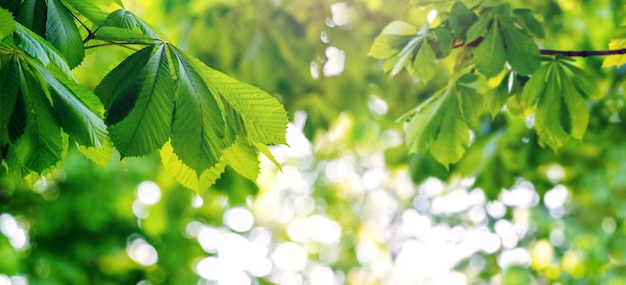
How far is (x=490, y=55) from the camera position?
4.08 ft

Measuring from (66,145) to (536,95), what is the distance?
3.02ft

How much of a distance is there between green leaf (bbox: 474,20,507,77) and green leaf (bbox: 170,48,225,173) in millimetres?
644

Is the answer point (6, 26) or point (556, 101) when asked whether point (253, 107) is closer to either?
point (6, 26)

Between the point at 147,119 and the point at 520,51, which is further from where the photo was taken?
the point at 520,51

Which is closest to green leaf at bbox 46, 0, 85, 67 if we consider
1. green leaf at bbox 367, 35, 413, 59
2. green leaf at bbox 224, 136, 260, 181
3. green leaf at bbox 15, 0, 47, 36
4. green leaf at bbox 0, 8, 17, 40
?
green leaf at bbox 15, 0, 47, 36

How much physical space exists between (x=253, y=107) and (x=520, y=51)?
66 centimetres

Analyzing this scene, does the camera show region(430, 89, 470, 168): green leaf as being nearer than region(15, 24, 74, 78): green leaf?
No

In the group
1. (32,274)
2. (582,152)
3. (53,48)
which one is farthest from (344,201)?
(53,48)

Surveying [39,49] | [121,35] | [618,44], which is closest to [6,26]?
[39,49]

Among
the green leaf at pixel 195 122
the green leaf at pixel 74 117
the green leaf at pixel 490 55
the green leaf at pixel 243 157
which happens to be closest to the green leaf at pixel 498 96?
the green leaf at pixel 490 55

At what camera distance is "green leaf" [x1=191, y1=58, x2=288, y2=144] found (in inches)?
31.6

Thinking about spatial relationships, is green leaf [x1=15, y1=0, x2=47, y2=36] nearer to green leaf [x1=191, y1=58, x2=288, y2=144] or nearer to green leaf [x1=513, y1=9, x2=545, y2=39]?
green leaf [x1=191, y1=58, x2=288, y2=144]

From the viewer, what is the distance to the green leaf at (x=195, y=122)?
768 millimetres

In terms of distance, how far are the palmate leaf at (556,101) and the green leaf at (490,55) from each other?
0.12 meters
